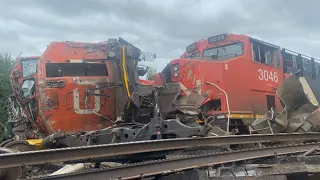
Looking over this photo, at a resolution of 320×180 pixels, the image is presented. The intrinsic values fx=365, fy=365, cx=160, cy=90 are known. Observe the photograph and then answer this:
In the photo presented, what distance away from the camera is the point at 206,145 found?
500cm

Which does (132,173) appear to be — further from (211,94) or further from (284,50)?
(284,50)

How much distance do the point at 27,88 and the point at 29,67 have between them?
0.46m

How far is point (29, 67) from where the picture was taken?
7473 mm

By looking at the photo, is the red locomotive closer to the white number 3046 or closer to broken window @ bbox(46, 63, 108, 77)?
the white number 3046

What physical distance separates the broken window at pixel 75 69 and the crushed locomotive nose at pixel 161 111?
2cm

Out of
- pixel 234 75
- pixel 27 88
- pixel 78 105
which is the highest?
pixel 234 75

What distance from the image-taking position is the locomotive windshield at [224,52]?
9.16 meters

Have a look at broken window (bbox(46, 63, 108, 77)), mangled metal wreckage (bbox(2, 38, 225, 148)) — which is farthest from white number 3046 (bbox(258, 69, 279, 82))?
broken window (bbox(46, 63, 108, 77))

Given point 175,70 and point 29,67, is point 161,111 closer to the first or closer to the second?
point 175,70

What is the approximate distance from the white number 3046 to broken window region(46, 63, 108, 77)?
13.8ft

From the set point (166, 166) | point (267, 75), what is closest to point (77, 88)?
point (166, 166)

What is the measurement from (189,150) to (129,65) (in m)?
2.96

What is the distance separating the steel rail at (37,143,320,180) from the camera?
314 cm

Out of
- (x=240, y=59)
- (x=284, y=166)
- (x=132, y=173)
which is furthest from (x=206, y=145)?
(x=240, y=59)
